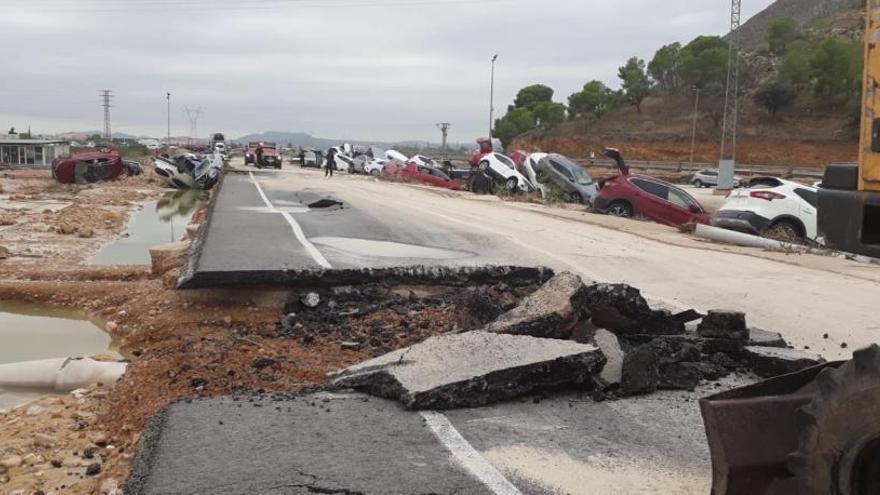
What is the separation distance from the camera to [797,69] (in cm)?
8762

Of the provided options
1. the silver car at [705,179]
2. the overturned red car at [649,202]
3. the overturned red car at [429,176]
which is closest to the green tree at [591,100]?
the silver car at [705,179]

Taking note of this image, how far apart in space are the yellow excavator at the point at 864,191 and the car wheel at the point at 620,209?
17698 mm

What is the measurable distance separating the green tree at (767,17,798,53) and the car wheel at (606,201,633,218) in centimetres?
10048

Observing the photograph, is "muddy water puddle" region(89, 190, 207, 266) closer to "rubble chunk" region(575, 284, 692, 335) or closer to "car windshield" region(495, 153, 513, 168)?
"rubble chunk" region(575, 284, 692, 335)

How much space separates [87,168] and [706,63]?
76075 mm

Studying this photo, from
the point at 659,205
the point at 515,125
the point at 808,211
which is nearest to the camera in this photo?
the point at 808,211

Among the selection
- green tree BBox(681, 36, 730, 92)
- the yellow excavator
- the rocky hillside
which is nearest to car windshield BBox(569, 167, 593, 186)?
the yellow excavator

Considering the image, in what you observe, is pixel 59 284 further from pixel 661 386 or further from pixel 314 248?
pixel 661 386

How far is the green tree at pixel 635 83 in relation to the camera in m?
105

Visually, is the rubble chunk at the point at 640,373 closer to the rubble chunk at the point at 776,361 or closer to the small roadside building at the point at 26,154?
the rubble chunk at the point at 776,361

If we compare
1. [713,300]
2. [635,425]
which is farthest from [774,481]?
[713,300]

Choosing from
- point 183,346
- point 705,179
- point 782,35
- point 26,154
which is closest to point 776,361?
point 183,346

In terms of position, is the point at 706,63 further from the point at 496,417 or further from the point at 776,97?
the point at 496,417

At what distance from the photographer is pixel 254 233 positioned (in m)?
13.1
